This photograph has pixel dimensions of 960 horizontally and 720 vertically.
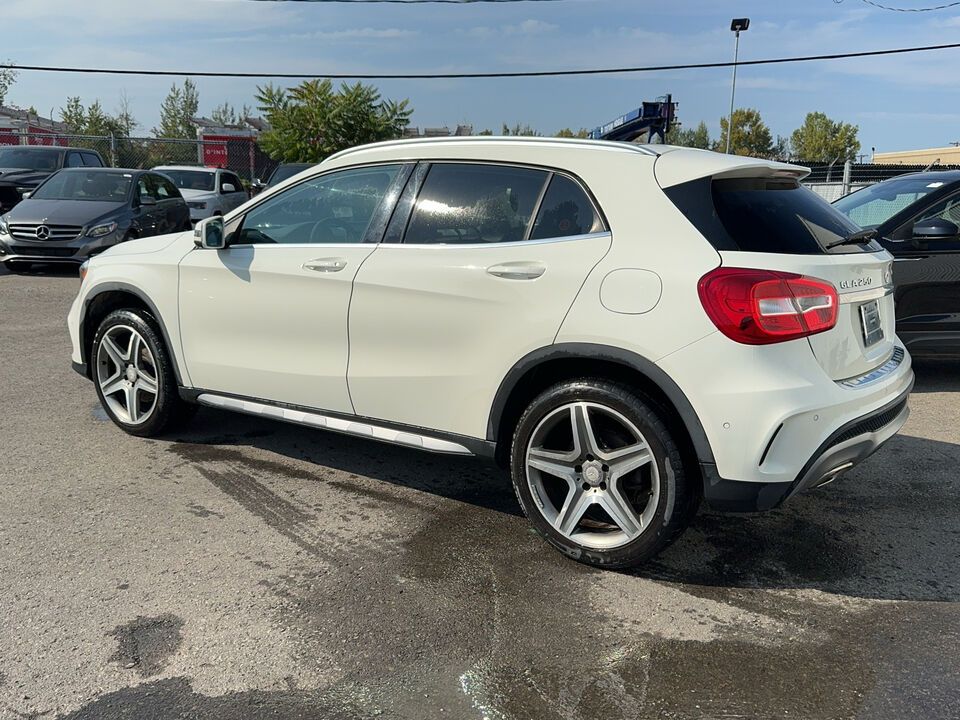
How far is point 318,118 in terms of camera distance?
2939 centimetres

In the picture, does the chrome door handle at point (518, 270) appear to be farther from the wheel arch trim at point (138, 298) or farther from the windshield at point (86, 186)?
the windshield at point (86, 186)

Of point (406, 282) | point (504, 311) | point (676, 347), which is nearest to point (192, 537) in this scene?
point (406, 282)

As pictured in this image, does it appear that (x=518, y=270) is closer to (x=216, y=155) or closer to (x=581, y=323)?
(x=581, y=323)

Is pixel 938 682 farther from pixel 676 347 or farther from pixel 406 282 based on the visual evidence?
pixel 406 282

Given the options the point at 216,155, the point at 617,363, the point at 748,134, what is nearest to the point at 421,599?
the point at 617,363

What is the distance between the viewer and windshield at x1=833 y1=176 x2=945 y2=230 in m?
6.65

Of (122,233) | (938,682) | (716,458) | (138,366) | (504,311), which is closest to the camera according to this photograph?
(938,682)

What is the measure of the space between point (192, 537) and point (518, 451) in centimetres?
152

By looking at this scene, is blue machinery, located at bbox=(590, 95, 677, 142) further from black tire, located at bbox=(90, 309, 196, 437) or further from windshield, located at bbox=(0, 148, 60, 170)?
black tire, located at bbox=(90, 309, 196, 437)

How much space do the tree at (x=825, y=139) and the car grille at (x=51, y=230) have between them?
7047cm

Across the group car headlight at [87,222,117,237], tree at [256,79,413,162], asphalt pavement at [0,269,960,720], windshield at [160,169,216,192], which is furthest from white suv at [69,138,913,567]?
tree at [256,79,413,162]

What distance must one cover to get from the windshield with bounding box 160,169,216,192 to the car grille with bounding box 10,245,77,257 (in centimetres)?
639

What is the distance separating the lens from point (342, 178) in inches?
171

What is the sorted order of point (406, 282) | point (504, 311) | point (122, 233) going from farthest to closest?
point (122, 233), point (406, 282), point (504, 311)
